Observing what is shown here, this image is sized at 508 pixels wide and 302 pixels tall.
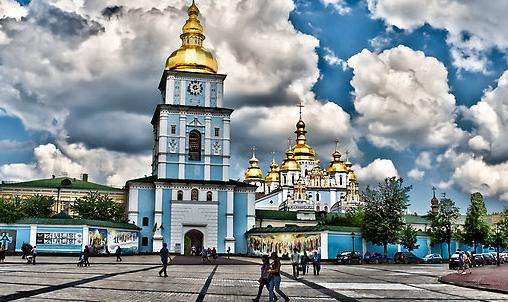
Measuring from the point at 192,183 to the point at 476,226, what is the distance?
30.1 meters

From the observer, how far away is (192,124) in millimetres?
68375

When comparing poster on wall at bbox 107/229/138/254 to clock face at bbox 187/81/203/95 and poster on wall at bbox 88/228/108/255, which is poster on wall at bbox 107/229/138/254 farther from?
clock face at bbox 187/81/203/95

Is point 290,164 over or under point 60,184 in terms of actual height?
over

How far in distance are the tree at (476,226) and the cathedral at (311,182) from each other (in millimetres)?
40424

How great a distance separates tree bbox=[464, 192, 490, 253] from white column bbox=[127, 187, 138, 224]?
→ 1377 inches

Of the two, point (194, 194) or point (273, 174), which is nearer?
point (194, 194)

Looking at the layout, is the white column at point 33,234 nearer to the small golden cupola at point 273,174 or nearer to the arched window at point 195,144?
the arched window at point 195,144

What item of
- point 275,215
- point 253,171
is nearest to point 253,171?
point 253,171

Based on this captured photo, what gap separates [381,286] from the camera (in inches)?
969

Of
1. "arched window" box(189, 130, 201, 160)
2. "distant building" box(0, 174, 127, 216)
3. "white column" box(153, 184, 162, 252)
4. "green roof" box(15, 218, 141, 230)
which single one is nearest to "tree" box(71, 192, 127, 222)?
"white column" box(153, 184, 162, 252)

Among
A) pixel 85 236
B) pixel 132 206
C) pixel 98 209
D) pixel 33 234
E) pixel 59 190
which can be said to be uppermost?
pixel 59 190

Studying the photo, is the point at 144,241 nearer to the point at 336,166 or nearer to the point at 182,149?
the point at 182,149

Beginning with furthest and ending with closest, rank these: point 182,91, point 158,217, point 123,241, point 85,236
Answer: point 182,91 < point 158,217 < point 123,241 < point 85,236

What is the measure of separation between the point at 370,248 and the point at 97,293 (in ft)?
146
